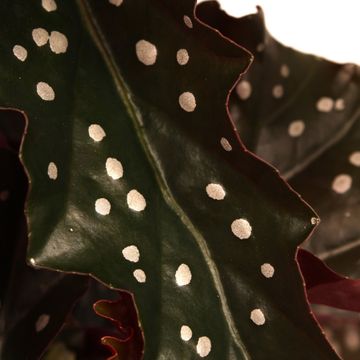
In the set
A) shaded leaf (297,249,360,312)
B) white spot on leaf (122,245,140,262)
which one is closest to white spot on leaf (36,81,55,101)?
white spot on leaf (122,245,140,262)

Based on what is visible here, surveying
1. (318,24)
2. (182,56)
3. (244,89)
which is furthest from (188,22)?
(318,24)

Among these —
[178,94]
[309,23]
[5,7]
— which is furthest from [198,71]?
[309,23]

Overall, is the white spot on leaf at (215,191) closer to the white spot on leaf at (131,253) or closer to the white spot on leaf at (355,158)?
the white spot on leaf at (131,253)

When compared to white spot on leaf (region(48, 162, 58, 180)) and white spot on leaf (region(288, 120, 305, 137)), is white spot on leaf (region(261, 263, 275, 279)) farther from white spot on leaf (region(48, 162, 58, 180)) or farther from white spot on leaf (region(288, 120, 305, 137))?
white spot on leaf (region(288, 120, 305, 137))

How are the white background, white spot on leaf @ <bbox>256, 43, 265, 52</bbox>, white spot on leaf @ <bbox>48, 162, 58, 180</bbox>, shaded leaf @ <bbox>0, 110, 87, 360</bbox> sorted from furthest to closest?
1. the white background
2. white spot on leaf @ <bbox>256, 43, 265, 52</bbox>
3. shaded leaf @ <bbox>0, 110, 87, 360</bbox>
4. white spot on leaf @ <bbox>48, 162, 58, 180</bbox>

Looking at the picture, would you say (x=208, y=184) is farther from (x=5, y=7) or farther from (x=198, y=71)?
(x=5, y=7)
